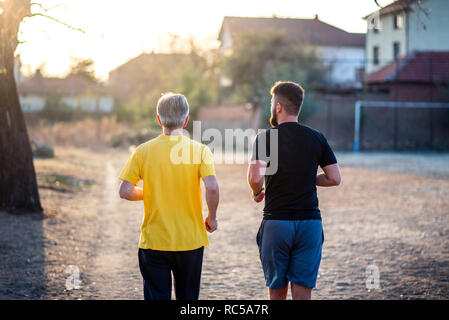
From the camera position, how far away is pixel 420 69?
109ft

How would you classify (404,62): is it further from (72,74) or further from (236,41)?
(72,74)

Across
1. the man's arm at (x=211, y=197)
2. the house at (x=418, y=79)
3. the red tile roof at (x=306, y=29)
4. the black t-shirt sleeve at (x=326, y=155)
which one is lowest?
the man's arm at (x=211, y=197)

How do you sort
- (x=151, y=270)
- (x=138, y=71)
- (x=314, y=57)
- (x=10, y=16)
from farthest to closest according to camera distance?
(x=138, y=71) → (x=314, y=57) → (x=10, y=16) → (x=151, y=270)

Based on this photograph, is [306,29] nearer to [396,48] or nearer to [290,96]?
[396,48]

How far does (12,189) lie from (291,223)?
6.49 m

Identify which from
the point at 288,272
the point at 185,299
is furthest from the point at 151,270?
the point at 288,272

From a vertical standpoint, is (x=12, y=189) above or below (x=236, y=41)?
below

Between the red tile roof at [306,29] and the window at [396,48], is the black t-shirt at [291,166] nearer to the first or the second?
the window at [396,48]

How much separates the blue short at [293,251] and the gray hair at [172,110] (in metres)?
0.88

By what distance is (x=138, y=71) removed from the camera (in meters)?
60.2

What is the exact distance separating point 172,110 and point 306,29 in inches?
2328

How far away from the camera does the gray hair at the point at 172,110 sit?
331 cm

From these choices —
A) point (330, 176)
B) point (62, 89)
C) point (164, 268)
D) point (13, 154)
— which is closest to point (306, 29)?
point (62, 89)

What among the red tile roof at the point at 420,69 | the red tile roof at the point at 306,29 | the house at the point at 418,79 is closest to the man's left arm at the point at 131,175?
the house at the point at 418,79
